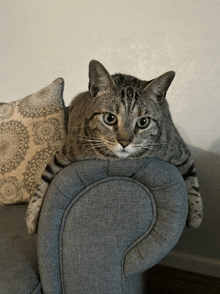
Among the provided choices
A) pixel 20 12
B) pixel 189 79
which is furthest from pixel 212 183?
pixel 20 12

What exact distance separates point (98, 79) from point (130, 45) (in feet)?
2.49

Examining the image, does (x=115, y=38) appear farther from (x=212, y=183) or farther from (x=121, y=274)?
(x=121, y=274)

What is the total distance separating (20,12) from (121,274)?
1778 mm

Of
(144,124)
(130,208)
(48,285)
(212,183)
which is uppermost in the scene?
(144,124)

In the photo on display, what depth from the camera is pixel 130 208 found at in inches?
24.0

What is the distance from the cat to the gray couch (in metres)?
0.08

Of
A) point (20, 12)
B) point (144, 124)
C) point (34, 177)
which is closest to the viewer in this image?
point (144, 124)

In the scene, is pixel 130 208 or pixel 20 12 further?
pixel 20 12

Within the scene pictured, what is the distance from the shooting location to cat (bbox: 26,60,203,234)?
0.69 m

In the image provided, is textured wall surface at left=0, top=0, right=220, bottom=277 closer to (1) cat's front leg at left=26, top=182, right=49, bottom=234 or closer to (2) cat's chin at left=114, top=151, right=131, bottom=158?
(2) cat's chin at left=114, top=151, right=131, bottom=158

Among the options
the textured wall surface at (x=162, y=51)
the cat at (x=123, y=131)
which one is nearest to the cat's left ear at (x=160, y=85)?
the cat at (x=123, y=131)

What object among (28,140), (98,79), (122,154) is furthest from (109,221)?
(28,140)

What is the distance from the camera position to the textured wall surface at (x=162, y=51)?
3.94ft

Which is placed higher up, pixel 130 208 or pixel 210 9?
pixel 210 9
